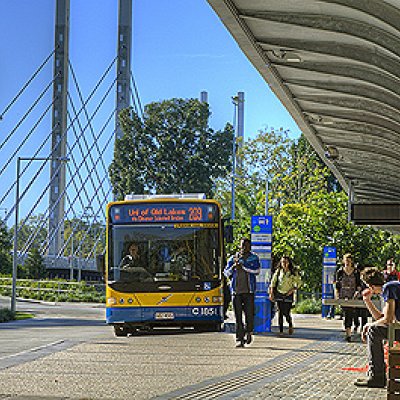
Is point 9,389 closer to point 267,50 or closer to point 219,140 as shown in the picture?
point 267,50

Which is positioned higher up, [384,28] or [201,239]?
[384,28]

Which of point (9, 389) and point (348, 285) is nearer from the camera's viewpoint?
point (9, 389)

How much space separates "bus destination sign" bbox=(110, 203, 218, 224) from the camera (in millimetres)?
20500

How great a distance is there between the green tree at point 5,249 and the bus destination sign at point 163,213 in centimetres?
4249

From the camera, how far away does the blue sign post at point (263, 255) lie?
2194cm

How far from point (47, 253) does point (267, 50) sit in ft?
206

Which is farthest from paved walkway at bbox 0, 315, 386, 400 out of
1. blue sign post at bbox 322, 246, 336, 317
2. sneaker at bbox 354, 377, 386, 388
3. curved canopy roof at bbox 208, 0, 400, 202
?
blue sign post at bbox 322, 246, 336, 317

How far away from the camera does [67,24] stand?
222 feet

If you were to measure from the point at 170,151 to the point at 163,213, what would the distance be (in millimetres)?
Result: 62953

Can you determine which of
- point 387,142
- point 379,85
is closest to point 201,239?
point 387,142

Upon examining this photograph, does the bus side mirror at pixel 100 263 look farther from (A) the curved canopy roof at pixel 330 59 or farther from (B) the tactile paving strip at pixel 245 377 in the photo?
(A) the curved canopy roof at pixel 330 59

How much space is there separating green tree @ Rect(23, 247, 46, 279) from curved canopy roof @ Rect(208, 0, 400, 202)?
5740cm

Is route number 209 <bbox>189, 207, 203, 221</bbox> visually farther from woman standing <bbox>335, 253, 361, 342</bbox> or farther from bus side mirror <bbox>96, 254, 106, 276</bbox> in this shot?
woman standing <bbox>335, 253, 361, 342</bbox>

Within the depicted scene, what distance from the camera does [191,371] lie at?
13.7 meters
